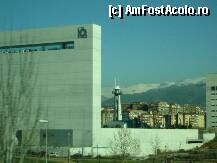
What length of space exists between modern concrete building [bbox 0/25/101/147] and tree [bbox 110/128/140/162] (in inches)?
194

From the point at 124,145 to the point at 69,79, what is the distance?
77.4 ft

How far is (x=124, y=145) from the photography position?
150 feet

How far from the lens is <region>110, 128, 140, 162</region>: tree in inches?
1788

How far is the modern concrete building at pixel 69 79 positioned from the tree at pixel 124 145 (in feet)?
16.1

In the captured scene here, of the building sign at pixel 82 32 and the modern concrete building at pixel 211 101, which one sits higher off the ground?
the building sign at pixel 82 32

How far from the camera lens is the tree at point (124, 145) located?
45.4 metres

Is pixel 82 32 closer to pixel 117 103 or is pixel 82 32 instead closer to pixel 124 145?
pixel 124 145

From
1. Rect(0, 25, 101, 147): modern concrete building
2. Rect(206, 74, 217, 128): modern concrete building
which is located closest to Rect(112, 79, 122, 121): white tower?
Rect(0, 25, 101, 147): modern concrete building

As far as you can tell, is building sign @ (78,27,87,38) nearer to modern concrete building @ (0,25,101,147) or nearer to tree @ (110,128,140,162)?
modern concrete building @ (0,25,101,147)

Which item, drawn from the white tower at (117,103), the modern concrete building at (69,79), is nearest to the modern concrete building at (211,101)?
the white tower at (117,103)

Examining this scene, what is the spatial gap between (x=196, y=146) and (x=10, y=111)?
243ft

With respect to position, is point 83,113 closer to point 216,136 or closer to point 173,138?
point 173,138

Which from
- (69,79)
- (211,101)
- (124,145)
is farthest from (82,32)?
(211,101)

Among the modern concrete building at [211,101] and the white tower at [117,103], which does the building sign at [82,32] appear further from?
the modern concrete building at [211,101]
